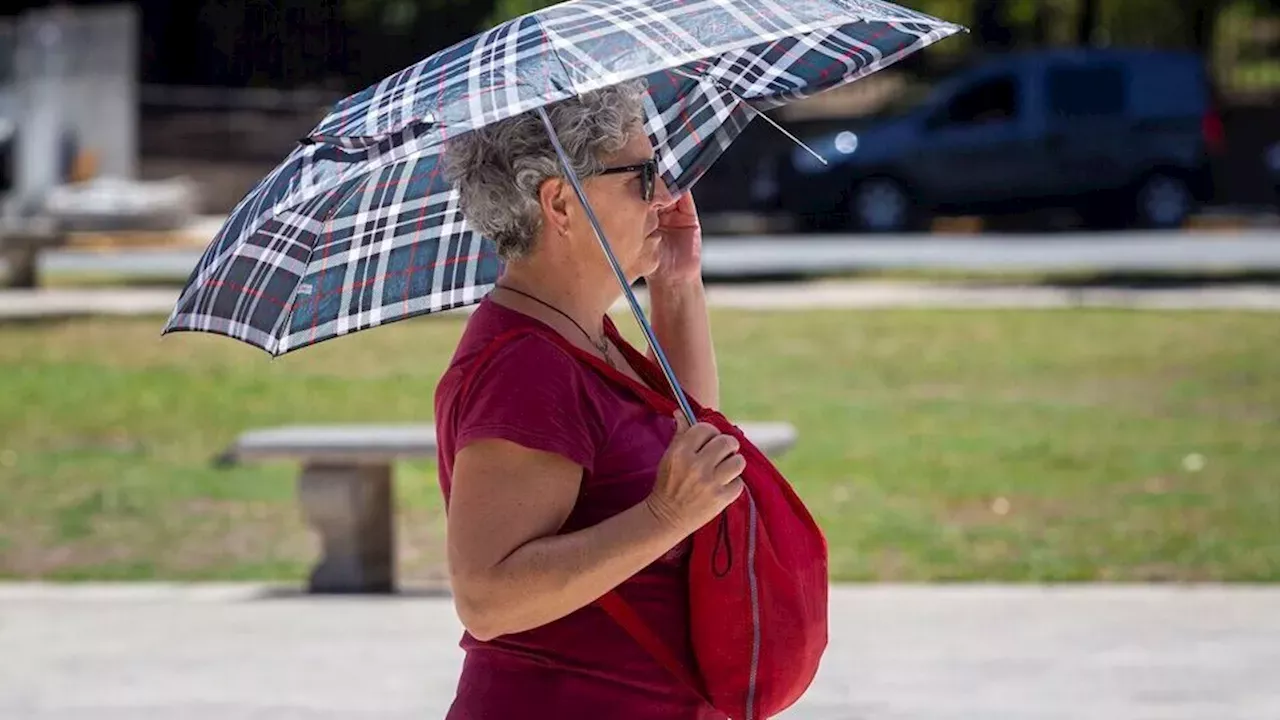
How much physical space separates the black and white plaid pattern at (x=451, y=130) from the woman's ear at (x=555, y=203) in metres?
0.15

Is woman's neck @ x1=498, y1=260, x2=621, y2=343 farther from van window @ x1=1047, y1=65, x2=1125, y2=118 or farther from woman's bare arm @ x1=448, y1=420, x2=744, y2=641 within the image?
van window @ x1=1047, y1=65, x2=1125, y2=118

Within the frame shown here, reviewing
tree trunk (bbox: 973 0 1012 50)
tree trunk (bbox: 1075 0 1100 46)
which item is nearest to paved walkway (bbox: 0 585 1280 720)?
tree trunk (bbox: 1075 0 1100 46)

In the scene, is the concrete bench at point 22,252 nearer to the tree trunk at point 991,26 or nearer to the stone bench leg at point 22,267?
the stone bench leg at point 22,267

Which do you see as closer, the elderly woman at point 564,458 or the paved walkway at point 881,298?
the elderly woman at point 564,458

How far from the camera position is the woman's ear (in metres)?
2.79

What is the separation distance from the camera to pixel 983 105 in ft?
86.4

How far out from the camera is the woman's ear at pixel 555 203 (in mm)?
2795

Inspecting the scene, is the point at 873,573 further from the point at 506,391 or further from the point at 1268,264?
the point at 1268,264

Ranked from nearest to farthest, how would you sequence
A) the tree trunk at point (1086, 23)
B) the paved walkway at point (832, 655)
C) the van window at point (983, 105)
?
the paved walkway at point (832, 655) → the van window at point (983, 105) → the tree trunk at point (1086, 23)

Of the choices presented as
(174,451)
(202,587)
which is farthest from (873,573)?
(174,451)

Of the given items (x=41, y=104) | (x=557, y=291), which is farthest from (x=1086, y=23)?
A: (x=557, y=291)

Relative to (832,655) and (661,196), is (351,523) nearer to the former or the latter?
(832,655)

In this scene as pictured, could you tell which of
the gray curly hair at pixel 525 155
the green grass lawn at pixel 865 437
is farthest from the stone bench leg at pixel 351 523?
the gray curly hair at pixel 525 155

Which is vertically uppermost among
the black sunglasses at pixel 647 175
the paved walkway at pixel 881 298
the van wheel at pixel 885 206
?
the black sunglasses at pixel 647 175
